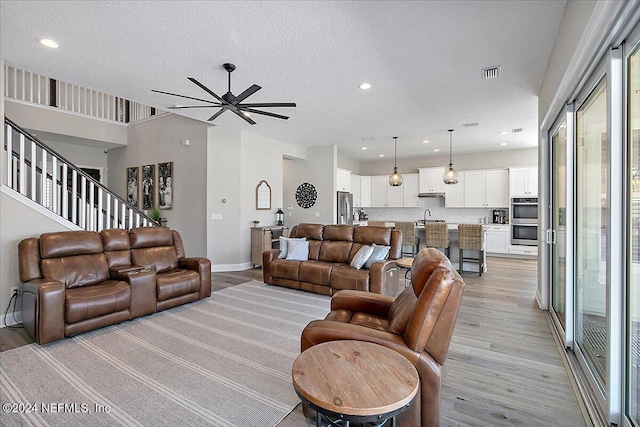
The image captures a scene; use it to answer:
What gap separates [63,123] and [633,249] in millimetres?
8859

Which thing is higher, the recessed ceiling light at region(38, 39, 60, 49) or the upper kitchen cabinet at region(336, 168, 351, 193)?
the recessed ceiling light at region(38, 39, 60, 49)

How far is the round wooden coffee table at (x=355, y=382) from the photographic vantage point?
3.85ft

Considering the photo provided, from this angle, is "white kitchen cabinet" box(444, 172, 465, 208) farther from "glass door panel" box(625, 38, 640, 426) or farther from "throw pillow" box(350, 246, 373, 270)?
"glass door panel" box(625, 38, 640, 426)

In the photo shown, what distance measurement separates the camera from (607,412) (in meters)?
1.78

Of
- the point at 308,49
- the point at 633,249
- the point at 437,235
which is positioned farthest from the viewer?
the point at 437,235

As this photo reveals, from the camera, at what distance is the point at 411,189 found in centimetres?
920

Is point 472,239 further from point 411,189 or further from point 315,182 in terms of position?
point 315,182

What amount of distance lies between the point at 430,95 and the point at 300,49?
208 cm

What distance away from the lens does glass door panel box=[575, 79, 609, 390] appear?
79.0 inches

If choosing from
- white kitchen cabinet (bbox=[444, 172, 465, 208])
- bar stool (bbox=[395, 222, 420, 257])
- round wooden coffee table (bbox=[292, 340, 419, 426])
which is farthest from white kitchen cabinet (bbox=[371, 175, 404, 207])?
round wooden coffee table (bbox=[292, 340, 419, 426])

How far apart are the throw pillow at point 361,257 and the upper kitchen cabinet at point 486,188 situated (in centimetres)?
518

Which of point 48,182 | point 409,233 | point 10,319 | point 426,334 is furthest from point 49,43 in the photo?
point 409,233

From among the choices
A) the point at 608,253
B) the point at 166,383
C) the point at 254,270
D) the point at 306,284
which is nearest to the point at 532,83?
the point at 608,253

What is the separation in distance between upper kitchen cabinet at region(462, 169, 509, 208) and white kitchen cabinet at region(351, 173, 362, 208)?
2980mm
